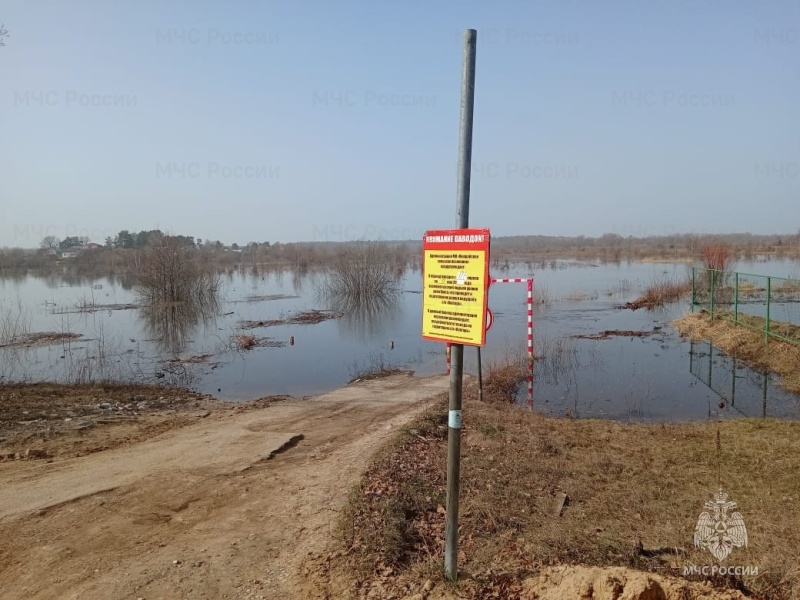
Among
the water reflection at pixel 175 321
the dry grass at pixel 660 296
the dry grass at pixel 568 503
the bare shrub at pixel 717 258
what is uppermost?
the bare shrub at pixel 717 258

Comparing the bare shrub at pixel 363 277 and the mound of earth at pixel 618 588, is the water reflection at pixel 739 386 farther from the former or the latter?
the bare shrub at pixel 363 277

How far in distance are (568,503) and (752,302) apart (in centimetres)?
2403

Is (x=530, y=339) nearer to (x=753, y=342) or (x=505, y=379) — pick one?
(x=505, y=379)

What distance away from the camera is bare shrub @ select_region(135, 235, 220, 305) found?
3444cm

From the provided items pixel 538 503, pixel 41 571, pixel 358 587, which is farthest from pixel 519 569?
pixel 41 571

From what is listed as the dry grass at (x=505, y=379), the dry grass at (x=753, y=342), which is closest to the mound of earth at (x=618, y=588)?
the dry grass at (x=505, y=379)

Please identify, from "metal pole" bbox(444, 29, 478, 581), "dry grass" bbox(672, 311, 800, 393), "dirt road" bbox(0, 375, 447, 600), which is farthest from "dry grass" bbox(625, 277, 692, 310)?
"metal pole" bbox(444, 29, 478, 581)

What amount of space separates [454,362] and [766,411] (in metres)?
9.21

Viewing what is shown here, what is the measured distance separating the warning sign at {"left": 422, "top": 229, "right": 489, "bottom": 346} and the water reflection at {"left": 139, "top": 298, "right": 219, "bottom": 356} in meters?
17.5

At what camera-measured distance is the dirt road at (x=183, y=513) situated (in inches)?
150

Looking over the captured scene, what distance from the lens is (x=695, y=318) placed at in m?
20.6

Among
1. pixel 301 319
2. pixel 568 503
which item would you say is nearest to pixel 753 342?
pixel 568 503

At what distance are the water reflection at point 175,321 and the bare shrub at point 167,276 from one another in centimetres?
89

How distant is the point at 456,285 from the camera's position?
10.8 ft
